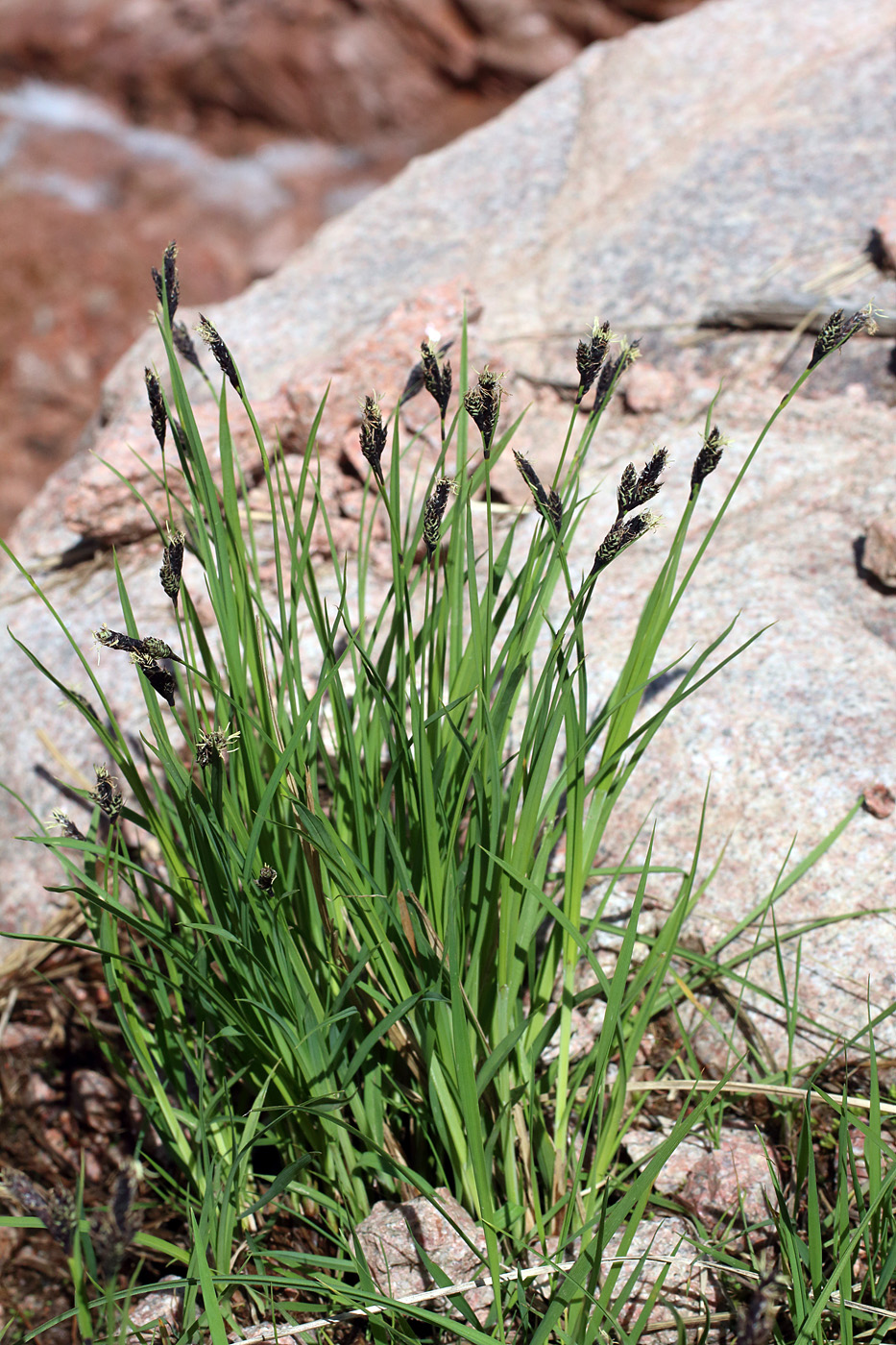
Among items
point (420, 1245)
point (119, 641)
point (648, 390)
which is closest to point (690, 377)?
point (648, 390)

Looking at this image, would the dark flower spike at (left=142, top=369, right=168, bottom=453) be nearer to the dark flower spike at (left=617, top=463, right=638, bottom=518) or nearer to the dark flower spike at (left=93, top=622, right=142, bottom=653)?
the dark flower spike at (left=93, top=622, right=142, bottom=653)

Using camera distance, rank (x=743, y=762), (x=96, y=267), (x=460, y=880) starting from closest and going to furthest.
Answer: (x=460, y=880) < (x=743, y=762) < (x=96, y=267)

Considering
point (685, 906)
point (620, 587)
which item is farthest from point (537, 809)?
point (620, 587)

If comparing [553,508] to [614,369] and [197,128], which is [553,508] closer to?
[614,369]

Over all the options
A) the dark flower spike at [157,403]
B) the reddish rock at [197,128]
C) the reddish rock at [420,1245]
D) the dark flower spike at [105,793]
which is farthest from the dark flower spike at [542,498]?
the reddish rock at [197,128]

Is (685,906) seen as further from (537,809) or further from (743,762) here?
(743,762)

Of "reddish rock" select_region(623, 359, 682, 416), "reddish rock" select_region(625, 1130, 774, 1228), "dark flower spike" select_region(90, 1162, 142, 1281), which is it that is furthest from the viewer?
"reddish rock" select_region(623, 359, 682, 416)

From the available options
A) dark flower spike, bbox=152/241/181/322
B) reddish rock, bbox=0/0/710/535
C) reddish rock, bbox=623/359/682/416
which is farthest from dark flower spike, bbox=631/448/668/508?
reddish rock, bbox=0/0/710/535
